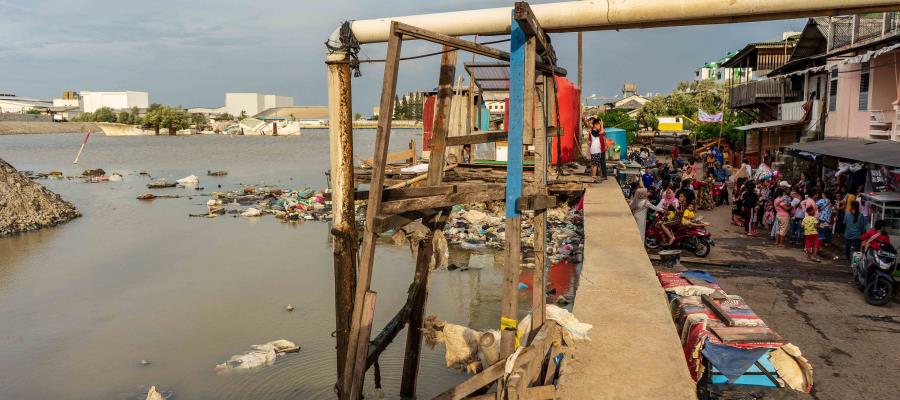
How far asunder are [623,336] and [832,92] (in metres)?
18.1

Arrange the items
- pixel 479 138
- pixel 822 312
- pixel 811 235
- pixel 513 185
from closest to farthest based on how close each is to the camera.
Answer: pixel 513 185, pixel 479 138, pixel 822 312, pixel 811 235

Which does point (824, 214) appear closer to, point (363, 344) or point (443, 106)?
point (443, 106)

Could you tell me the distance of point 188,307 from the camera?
11320 millimetres

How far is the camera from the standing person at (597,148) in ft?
42.0

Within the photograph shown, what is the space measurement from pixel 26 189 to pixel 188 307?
12.5 meters

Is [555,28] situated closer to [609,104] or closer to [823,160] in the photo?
[823,160]

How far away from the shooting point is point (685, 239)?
1255cm

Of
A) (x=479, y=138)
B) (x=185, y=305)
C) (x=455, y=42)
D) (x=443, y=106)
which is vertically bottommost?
(x=185, y=305)

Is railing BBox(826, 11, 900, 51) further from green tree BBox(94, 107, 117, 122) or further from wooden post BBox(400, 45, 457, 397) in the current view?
green tree BBox(94, 107, 117, 122)

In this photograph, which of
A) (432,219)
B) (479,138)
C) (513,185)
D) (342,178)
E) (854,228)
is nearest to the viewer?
(513,185)

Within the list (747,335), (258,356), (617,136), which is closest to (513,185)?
(747,335)

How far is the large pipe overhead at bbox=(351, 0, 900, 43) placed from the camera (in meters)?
5.02

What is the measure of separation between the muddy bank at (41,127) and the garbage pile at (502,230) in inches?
4332

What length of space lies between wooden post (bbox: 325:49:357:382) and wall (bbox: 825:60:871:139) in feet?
51.6
